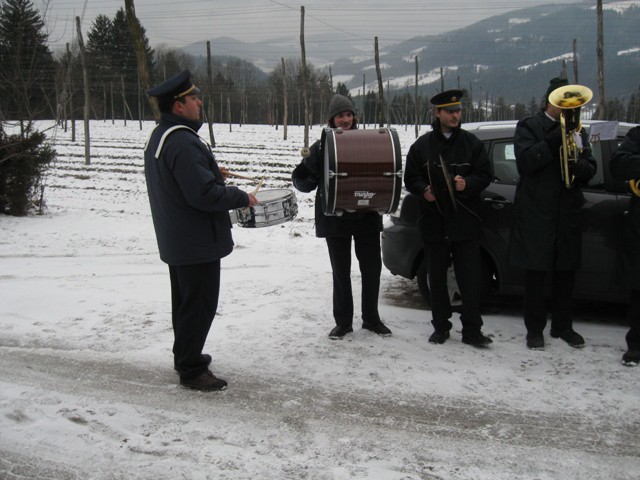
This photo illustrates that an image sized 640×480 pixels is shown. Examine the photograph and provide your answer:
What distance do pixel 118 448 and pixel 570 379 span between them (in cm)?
313

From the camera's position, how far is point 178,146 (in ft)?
12.9

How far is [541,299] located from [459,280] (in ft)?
2.28

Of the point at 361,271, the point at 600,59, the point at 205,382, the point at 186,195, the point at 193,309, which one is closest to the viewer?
the point at 186,195

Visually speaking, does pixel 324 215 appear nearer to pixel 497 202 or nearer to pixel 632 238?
pixel 497 202

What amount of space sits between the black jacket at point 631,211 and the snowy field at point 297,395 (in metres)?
0.70

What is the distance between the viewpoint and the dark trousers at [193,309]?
4129mm

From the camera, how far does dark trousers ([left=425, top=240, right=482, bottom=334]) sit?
5.04 m

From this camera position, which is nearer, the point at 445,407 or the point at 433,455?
the point at 433,455

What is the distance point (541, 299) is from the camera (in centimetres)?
505

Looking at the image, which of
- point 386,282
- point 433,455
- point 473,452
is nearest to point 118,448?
point 433,455

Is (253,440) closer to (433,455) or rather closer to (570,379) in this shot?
(433,455)

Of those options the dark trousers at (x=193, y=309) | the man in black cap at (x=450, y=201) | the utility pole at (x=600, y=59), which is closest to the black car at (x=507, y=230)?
the man in black cap at (x=450, y=201)

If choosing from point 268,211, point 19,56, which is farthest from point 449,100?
point 19,56

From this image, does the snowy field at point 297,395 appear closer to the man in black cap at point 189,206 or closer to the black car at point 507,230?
the black car at point 507,230
